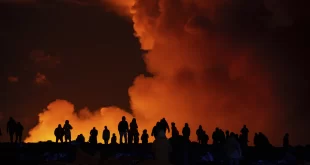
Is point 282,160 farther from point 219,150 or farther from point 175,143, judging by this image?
point 175,143

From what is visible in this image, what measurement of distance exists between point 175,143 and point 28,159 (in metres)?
12.7

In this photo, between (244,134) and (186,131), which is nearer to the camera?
(186,131)

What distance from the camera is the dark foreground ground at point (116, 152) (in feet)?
213

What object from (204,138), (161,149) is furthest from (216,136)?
(161,149)

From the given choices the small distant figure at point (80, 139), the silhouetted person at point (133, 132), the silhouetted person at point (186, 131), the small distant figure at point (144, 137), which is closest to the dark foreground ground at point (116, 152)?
the small distant figure at point (144, 137)

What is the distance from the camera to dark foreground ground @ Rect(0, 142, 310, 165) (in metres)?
64.9

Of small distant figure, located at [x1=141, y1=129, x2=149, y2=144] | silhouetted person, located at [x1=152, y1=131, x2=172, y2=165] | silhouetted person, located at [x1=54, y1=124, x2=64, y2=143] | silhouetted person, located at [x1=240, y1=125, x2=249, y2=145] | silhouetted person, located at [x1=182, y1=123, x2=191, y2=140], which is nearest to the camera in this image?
silhouetted person, located at [x1=152, y1=131, x2=172, y2=165]

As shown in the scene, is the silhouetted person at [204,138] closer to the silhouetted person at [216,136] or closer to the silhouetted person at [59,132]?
the silhouetted person at [216,136]

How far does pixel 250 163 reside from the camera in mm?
66188

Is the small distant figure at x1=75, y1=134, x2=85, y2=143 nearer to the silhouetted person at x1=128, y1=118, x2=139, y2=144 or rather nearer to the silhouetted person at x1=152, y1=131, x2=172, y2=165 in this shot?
the silhouetted person at x1=128, y1=118, x2=139, y2=144

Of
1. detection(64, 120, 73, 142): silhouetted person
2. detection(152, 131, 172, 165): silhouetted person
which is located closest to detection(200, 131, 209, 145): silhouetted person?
detection(64, 120, 73, 142): silhouetted person

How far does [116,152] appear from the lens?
221 ft

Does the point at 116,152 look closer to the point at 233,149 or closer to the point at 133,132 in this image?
the point at 133,132

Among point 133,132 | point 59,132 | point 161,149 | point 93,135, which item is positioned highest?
point 59,132
